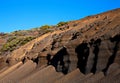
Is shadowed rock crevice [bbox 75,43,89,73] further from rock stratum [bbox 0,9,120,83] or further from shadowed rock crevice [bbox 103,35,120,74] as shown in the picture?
shadowed rock crevice [bbox 103,35,120,74]

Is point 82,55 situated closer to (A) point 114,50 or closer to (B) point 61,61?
(B) point 61,61

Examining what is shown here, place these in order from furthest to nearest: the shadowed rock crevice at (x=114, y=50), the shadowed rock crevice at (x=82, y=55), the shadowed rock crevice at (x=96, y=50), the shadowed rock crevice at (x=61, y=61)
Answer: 1. the shadowed rock crevice at (x=61, y=61)
2. the shadowed rock crevice at (x=82, y=55)
3. the shadowed rock crevice at (x=96, y=50)
4. the shadowed rock crevice at (x=114, y=50)

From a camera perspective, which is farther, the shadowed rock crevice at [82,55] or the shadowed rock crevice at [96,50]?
the shadowed rock crevice at [82,55]

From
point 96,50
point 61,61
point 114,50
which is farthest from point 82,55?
point 114,50

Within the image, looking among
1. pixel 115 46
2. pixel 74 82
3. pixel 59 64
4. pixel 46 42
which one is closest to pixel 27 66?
pixel 46 42

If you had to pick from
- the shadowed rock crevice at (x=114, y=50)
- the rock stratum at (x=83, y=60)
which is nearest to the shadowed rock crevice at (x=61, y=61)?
the rock stratum at (x=83, y=60)

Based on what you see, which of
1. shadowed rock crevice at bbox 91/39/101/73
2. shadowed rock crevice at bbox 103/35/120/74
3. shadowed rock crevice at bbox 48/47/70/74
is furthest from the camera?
shadowed rock crevice at bbox 48/47/70/74

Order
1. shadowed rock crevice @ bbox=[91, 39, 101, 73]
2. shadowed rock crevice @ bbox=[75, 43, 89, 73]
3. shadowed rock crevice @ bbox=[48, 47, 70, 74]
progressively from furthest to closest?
shadowed rock crevice @ bbox=[48, 47, 70, 74] < shadowed rock crevice @ bbox=[75, 43, 89, 73] < shadowed rock crevice @ bbox=[91, 39, 101, 73]

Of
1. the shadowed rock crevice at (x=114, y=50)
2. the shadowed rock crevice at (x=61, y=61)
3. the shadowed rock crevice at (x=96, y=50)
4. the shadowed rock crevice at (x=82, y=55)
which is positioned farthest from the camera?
the shadowed rock crevice at (x=61, y=61)

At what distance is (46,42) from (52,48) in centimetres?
709

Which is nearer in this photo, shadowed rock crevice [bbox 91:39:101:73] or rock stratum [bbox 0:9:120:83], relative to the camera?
rock stratum [bbox 0:9:120:83]

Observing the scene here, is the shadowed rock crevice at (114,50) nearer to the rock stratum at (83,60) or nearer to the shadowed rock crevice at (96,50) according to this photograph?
the rock stratum at (83,60)

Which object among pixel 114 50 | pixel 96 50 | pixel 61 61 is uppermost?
pixel 96 50

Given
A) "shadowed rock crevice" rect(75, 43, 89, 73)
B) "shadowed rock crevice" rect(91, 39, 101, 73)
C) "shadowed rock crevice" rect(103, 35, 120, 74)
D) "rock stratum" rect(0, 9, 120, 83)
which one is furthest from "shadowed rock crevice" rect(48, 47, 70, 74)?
"shadowed rock crevice" rect(103, 35, 120, 74)
